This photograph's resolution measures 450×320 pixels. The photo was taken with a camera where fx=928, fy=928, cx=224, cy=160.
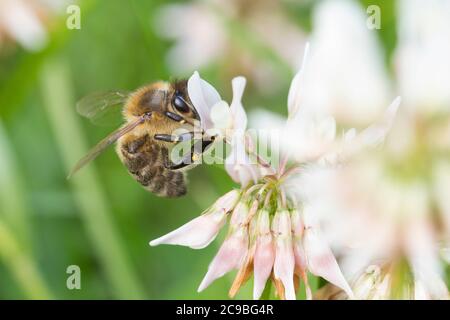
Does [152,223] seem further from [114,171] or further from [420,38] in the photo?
[420,38]

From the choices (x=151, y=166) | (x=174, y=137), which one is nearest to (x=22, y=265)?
(x=151, y=166)

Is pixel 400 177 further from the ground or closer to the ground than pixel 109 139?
closer to the ground

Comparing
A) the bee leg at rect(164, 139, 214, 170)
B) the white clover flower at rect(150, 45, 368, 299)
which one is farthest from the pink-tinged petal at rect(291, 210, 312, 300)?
the bee leg at rect(164, 139, 214, 170)

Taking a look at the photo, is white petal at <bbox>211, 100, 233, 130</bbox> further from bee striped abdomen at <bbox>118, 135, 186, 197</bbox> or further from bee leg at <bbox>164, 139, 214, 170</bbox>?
bee striped abdomen at <bbox>118, 135, 186, 197</bbox>

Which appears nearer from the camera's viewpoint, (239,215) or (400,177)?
(400,177)

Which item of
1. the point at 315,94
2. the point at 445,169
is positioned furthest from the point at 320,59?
the point at 445,169

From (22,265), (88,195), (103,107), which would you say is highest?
(103,107)

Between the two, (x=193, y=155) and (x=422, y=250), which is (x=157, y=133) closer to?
(x=193, y=155)

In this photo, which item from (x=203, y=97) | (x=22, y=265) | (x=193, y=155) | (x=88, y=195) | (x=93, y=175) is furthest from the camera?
(x=93, y=175)
